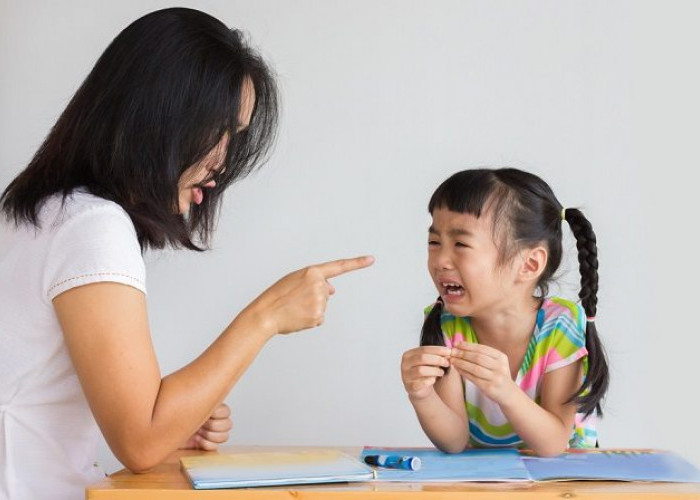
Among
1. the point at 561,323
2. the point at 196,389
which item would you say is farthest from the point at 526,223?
the point at 196,389

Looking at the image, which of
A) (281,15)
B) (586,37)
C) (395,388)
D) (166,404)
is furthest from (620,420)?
(166,404)

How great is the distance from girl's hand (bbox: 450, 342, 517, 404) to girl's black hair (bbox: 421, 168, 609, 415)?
0.70 ft

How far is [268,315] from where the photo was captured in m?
1.29

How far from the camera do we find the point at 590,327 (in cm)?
169

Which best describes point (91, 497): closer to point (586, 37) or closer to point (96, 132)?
point (96, 132)

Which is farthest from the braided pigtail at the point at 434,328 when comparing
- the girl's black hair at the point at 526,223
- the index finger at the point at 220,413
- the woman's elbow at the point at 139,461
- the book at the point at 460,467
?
the woman's elbow at the point at 139,461

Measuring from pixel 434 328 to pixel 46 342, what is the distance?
2.31 feet

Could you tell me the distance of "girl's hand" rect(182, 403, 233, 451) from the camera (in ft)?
4.95

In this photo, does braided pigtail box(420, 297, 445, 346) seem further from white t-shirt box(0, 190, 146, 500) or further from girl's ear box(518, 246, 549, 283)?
white t-shirt box(0, 190, 146, 500)

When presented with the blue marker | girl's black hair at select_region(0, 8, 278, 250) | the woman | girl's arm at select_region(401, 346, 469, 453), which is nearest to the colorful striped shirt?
girl's arm at select_region(401, 346, 469, 453)

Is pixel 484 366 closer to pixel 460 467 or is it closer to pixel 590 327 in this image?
pixel 460 467

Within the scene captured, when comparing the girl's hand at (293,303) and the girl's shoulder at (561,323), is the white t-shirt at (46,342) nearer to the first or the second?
the girl's hand at (293,303)

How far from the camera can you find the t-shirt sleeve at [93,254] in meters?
1.22

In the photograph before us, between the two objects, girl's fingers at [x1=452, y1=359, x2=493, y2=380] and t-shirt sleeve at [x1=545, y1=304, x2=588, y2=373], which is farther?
t-shirt sleeve at [x1=545, y1=304, x2=588, y2=373]
